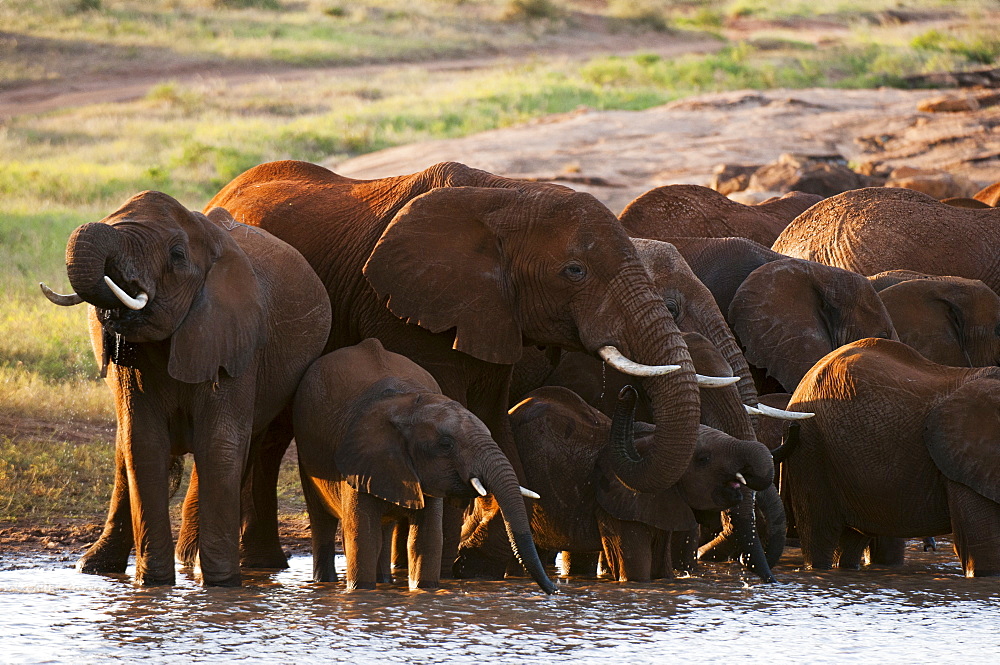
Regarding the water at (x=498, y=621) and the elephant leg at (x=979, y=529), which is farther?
the elephant leg at (x=979, y=529)

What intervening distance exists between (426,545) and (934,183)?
1441 centimetres

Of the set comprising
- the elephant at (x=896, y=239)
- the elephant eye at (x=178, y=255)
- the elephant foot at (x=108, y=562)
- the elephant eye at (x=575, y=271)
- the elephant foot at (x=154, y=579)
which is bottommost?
the elephant foot at (x=154, y=579)

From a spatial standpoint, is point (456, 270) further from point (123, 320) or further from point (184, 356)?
point (123, 320)

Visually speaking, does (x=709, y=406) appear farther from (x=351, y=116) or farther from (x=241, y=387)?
(x=351, y=116)

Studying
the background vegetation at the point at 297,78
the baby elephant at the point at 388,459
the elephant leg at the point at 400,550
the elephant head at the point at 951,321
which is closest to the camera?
the baby elephant at the point at 388,459

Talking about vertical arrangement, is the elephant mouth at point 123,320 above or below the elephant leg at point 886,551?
above

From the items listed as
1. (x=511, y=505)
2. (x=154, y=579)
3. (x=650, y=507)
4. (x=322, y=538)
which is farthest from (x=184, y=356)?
(x=650, y=507)

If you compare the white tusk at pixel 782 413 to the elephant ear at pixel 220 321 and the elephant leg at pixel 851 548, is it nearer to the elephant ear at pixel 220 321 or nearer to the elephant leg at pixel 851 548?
the elephant leg at pixel 851 548

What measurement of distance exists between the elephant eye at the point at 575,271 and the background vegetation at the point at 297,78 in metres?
4.01

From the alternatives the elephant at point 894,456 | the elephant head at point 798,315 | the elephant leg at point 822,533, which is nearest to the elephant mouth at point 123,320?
the elephant at point 894,456

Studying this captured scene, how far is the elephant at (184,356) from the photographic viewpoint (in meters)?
7.45

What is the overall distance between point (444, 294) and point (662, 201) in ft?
17.2

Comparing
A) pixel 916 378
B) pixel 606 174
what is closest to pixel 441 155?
pixel 606 174

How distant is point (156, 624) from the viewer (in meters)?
6.96
